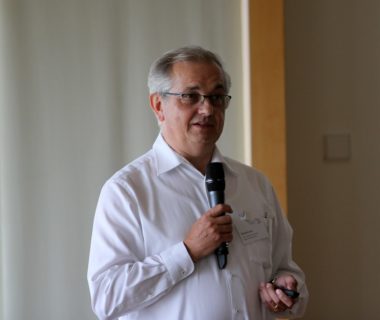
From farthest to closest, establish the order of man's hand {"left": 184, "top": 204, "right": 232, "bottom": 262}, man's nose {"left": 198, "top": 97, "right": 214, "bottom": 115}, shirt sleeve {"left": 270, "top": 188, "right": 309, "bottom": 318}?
shirt sleeve {"left": 270, "top": 188, "right": 309, "bottom": 318}, man's nose {"left": 198, "top": 97, "right": 214, "bottom": 115}, man's hand {"left": 184, "top": 204, "right": 232, "bottom": 262}

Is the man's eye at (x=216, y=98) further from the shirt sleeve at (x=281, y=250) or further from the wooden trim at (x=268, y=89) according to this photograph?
the wooden trim at (x=268, y=89)

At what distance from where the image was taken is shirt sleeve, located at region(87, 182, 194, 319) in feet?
4.53

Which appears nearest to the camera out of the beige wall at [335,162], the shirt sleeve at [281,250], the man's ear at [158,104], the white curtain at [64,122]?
the man's ear at [158,104]

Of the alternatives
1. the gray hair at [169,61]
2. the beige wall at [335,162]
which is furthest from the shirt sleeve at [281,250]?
the beige wall at [335,162]

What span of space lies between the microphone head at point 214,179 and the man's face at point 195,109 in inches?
4.4

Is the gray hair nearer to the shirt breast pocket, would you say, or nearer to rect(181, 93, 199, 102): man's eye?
rect(181, 93, 199, 102): man's eye

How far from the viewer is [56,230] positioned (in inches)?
104

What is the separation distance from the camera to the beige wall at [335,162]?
9.38ft

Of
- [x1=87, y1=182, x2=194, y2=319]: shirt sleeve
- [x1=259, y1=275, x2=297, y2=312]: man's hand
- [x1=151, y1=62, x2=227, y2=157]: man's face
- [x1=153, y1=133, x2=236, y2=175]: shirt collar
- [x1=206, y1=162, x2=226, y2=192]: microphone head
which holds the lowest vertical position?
[x1=259, y1=275, x2=297, y2=312]: man's hand

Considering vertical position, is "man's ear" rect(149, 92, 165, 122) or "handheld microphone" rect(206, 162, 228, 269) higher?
"man's ear" rect(149, 92, 165, 122)

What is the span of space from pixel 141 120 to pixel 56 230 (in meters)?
0.78

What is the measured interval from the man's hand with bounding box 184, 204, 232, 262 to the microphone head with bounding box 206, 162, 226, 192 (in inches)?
3.7

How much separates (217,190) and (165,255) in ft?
0.83

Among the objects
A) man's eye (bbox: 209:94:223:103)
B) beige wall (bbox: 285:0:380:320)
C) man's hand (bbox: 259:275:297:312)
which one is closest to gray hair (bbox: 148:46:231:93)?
man's eye (bbox: 209:94:223:103)
